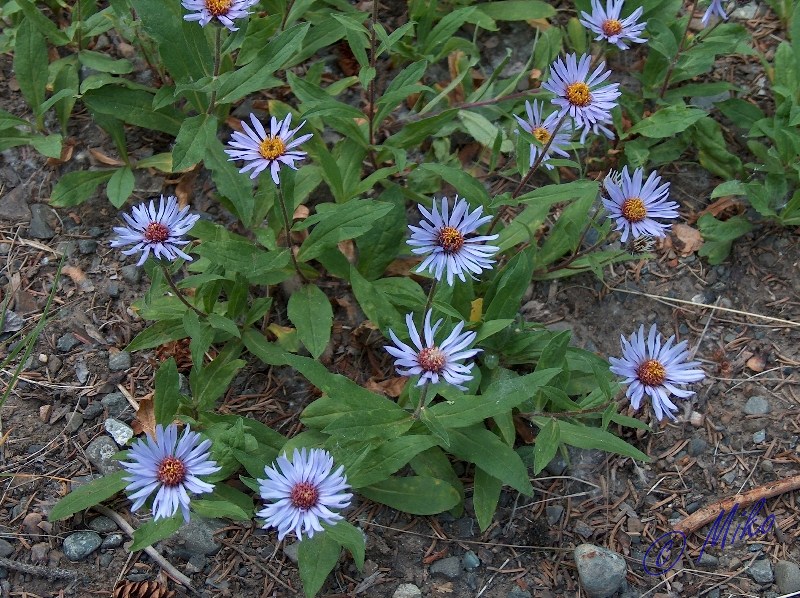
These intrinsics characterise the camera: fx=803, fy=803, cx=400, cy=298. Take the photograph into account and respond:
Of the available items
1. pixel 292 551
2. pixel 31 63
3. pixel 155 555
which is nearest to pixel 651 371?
pixel 292 551

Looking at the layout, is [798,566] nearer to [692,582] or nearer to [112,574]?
[692,582]

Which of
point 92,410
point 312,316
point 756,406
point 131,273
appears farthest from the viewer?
point 131,273

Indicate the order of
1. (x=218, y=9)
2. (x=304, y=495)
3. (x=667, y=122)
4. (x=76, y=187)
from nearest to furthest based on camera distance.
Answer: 1. (x=304, y=495)
2. (x=218, y=9)
3. (x=76, y=187)
4. (x=667, y=122)

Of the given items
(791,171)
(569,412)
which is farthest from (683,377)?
(791,171)

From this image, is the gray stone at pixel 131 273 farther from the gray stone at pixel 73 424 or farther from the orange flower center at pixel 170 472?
the orange flower center at pixel 170 472

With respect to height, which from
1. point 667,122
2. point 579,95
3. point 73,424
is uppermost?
point 667,122

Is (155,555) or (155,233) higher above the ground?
(155,233)

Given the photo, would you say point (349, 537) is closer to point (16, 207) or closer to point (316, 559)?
point (316, 559)
